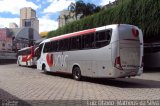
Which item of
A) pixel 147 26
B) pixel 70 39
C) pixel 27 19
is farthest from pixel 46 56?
pixel 27 19

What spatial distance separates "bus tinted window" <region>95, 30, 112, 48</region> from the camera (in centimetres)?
1679

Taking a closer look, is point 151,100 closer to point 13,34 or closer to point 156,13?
point 156,13

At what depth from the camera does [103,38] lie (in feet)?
56.6

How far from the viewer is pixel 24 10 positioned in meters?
150

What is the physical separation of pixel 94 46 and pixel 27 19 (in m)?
121

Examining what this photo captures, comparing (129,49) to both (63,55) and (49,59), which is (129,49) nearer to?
(63,55)

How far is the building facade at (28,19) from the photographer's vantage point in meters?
136

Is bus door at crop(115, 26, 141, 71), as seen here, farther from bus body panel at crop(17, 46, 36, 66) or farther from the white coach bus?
bus body panel at crop(17, 46, 36, 66)

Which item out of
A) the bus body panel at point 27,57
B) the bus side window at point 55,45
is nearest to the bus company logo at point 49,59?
the bus side window at point 55,45

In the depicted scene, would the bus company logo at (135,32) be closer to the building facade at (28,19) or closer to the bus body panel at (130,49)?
the bus body panel at (130,49)

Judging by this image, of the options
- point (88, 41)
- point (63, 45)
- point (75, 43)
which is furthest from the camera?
point (63, 45)

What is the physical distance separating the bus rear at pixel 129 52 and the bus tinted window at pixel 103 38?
0.66 m

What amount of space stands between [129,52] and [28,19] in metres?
122

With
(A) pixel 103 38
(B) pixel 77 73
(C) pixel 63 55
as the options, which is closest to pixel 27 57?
(C) pixel 63 55
